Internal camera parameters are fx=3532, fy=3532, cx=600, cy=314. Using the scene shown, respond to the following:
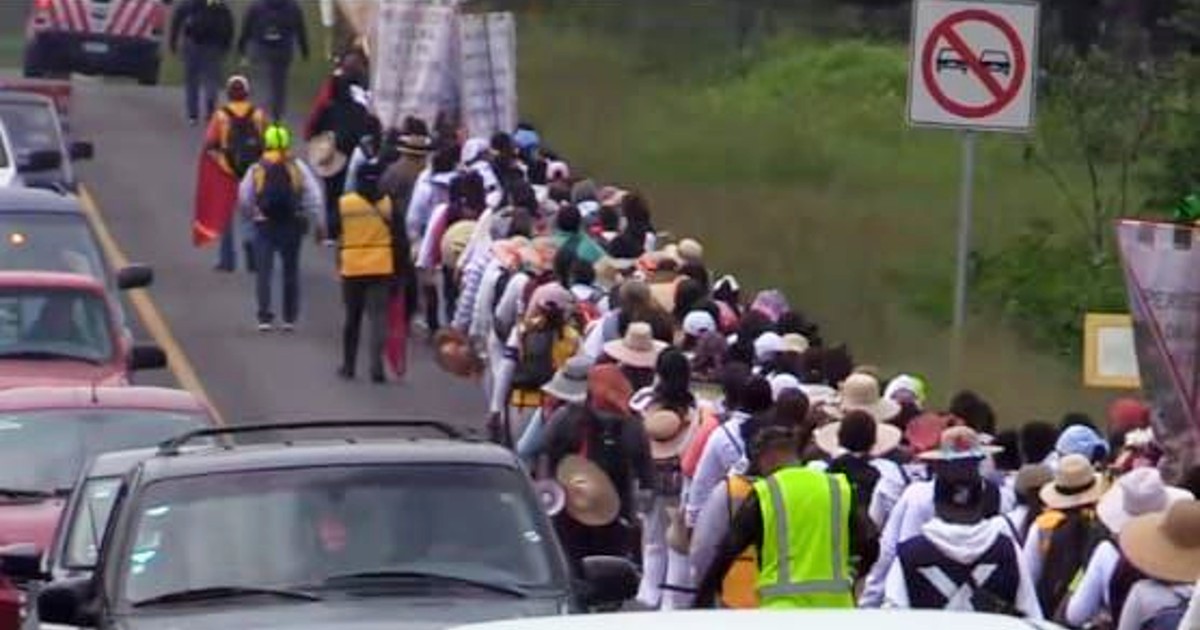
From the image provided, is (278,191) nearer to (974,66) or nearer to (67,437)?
(67,437)

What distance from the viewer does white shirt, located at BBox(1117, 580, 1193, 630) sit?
1218cm

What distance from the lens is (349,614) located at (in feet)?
35.0

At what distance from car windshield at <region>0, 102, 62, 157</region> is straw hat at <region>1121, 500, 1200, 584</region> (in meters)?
19.2

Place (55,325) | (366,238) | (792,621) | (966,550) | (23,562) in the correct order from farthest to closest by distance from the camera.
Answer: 1. (366,238)
2. (55,325)
3. (23,562)
4. (966,550)
5. (792,621)

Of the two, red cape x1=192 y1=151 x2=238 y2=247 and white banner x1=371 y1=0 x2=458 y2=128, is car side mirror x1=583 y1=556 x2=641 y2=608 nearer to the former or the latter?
red cape x1=192 y1=151 x2=238 y2=247

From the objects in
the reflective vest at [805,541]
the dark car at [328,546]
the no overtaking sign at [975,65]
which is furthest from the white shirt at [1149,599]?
the no overtaking sign at [975,65]

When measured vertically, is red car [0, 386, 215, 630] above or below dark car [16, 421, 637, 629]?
below

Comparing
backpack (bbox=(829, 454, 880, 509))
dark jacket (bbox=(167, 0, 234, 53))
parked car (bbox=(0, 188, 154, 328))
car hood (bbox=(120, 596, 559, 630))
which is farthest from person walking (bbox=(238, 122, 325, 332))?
car hood (bbox=(120, 596, 559, 630))

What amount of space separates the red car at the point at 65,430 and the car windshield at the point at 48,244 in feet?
19.3

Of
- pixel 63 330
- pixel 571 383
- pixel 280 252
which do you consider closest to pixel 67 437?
pixel 571 383

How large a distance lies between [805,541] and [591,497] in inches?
142

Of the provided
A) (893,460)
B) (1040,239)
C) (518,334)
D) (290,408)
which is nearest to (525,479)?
(893,460)

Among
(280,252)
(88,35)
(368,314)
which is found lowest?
(88,35)

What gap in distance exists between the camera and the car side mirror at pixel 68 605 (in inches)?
436
